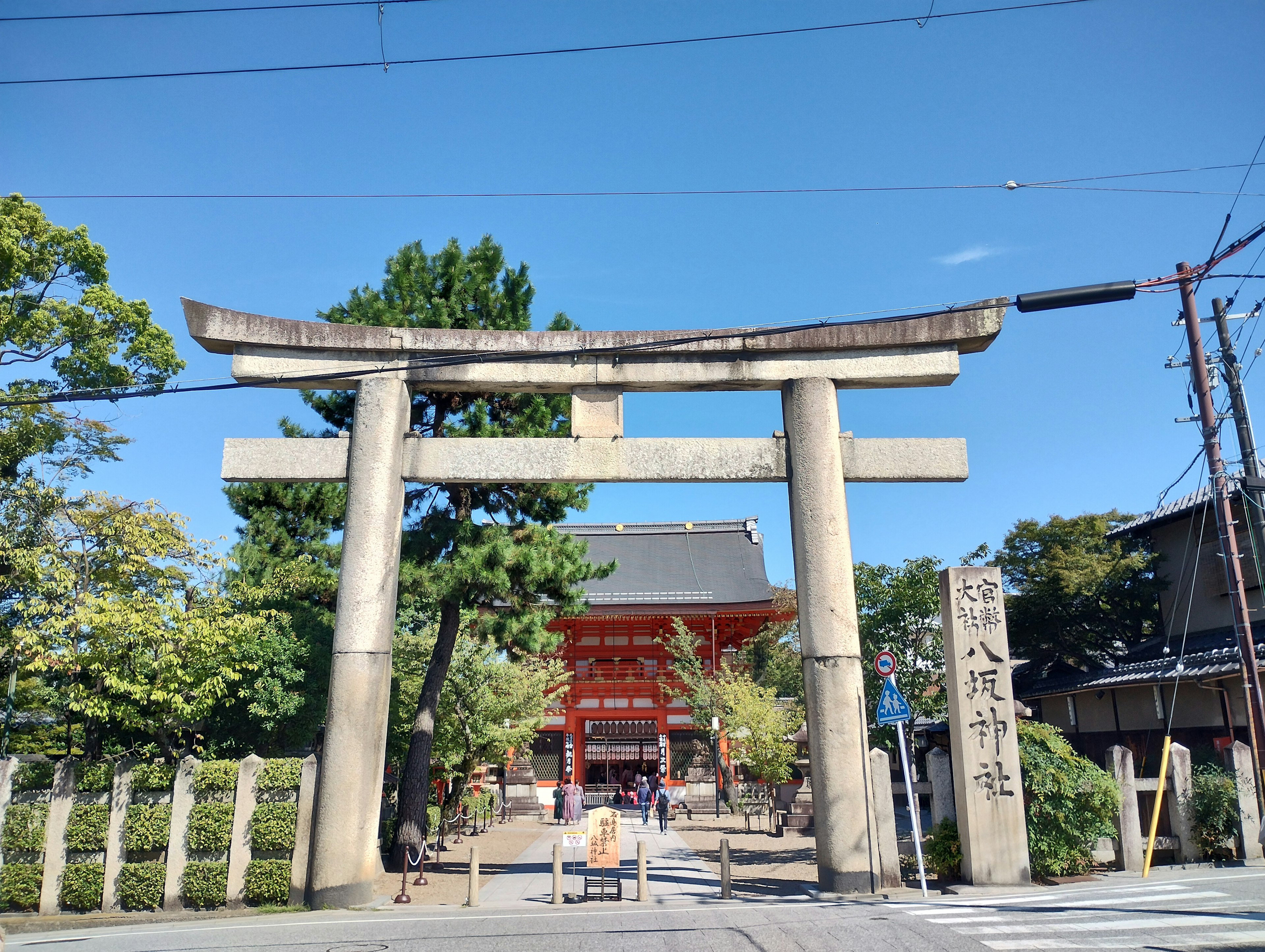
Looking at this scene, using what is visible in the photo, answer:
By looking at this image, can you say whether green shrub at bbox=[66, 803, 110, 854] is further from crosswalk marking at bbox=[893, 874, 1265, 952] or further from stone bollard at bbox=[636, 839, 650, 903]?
crosswalk marking at bbox=[893, 874, 1265, 952]

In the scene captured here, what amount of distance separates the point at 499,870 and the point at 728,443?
8914mm

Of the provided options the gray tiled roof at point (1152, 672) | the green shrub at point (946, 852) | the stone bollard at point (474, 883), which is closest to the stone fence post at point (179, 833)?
the stone bollard at point (474, 883)

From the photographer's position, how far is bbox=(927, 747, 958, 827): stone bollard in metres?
11.0

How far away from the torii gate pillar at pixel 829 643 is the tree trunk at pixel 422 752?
6.21m

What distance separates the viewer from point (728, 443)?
11000 millimetres

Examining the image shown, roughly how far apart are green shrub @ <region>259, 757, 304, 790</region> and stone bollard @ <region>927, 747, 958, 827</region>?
27.2 feet

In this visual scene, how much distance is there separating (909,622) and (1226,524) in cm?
708

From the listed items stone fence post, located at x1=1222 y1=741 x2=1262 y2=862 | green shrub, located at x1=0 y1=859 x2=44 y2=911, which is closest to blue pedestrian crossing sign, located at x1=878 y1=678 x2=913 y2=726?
stone fence post, located at x1=1222 y1=741 x2=1262 y2=862

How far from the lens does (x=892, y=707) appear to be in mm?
9609

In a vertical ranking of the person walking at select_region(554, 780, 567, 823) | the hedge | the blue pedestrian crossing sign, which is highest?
the blue pedestrian crossing sign

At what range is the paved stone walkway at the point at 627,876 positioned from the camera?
10.9 metres

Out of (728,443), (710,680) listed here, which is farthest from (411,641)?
(710,680)

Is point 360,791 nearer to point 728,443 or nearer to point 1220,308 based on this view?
point 728,443

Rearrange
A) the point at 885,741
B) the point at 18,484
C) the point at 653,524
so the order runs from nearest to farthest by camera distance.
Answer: the point at 18,484, the point at 885,741, the point at 653,524
